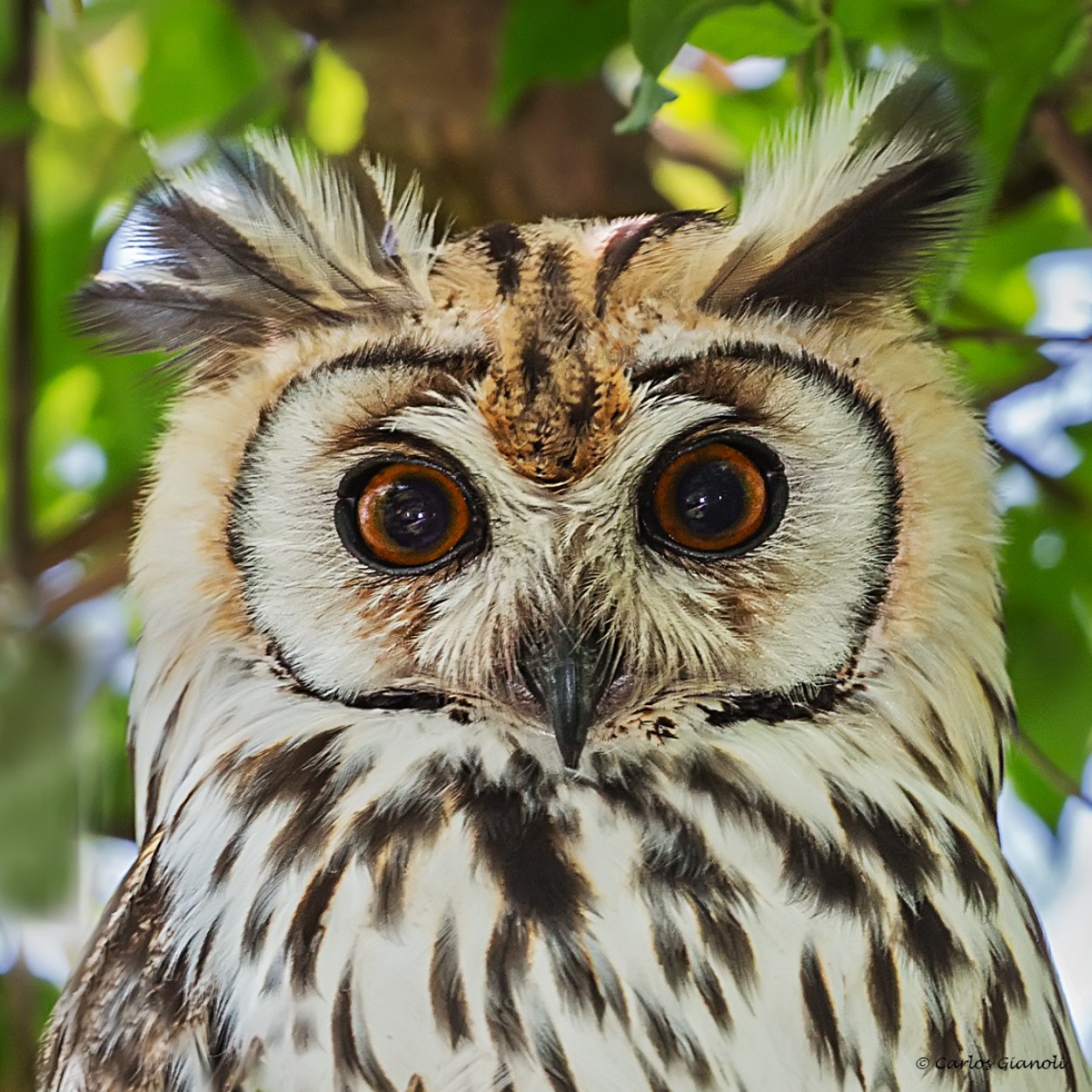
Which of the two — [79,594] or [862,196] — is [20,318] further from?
[862,196]

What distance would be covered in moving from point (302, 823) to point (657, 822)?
0.29 metres

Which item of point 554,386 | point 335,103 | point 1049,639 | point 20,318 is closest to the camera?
point 554,386

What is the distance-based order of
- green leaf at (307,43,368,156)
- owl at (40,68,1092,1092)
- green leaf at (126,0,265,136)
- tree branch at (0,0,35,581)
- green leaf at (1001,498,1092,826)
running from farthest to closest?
1. green leaf at (307,43,368,156)
2. green leaf at (126,0,265,136)
3. tree branch at (0,0,35,581)
4. green leaf at (1001,498,1092,826)
5. owl at (40,68,1092,1092)

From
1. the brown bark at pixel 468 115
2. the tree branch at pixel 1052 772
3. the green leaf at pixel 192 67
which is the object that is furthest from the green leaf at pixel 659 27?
the green leaf at pixel 192 67

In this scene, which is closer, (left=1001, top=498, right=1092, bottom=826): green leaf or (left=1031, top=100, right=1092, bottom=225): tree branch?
(left=1031, top=100, right=1092, bottom=225): tree branch

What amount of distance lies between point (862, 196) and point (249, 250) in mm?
524

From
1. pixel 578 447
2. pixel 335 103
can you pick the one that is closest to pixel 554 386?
pixel 578 447

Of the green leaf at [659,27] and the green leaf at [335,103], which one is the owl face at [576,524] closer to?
the green leaf at [659,27]

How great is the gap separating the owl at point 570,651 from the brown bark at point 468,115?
0.76 meters

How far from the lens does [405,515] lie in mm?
1190

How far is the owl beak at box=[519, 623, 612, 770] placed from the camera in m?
1.15

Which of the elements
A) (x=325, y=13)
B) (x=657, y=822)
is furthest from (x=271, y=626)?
(x=325, y=13)

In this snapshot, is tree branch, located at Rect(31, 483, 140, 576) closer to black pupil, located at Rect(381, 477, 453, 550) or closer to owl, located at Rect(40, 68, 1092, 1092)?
owl, located at Rect(40, 68, 1092, 1092)

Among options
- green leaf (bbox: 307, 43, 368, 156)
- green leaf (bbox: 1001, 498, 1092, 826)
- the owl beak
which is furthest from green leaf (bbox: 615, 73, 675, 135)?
green leaf (bbox: 307, 43, 368, 156)
